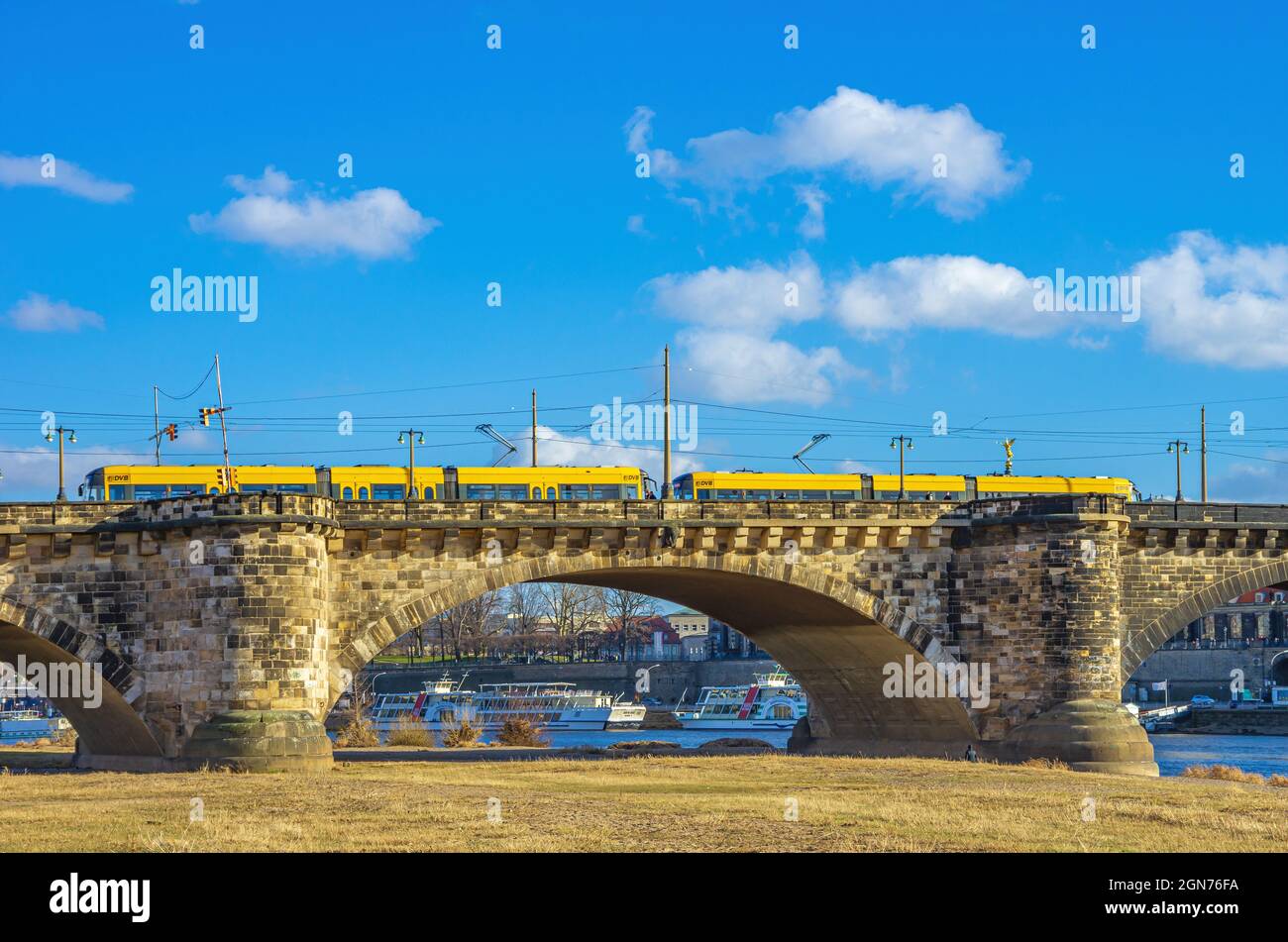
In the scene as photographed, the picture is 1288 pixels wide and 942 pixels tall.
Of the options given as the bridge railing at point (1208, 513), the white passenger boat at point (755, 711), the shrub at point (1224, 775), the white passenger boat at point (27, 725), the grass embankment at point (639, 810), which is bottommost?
the white passenger boat at point (27, 725)

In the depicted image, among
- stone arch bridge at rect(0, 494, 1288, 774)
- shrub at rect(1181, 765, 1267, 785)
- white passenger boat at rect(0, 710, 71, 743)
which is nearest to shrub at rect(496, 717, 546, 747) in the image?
stone arch bridge at rect(0, 494, 1288, 774)

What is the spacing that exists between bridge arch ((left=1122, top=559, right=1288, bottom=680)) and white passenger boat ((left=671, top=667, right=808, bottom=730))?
48.5 meters

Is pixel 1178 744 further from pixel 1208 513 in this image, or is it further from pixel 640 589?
pixel 640 589

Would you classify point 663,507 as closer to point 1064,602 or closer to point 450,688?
point 1064,602

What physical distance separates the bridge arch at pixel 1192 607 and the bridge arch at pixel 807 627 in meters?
6.14

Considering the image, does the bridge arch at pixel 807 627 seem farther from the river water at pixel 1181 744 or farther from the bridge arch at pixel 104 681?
the river water at pixel 1181 744

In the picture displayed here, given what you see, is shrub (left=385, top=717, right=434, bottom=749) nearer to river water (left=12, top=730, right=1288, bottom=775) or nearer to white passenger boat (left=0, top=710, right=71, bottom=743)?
river water (left=12, top=730, right=1288, bottom=775)

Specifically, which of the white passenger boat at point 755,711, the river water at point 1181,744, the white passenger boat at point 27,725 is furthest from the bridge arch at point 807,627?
the white passenger boat at point 27,725

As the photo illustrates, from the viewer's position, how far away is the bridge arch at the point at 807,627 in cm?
4694

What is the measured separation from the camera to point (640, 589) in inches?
2304

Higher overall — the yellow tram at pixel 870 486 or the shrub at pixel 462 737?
the yellow tram at pixel 870 486

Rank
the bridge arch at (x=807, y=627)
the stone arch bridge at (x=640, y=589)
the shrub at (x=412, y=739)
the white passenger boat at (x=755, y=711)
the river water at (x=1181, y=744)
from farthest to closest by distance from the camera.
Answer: the white passenger boat at (x=755, y=711) < the river water at (x=1181, y=744) < the shrub at (x=412, y=739) < the bridge arch at (x=807, y=627) < the stone arch bridge at (x=640, y=589)

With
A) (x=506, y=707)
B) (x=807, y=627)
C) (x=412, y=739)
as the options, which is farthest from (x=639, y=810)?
(x=506, y=707)

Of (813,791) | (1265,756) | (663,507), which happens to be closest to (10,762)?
(663,507)
